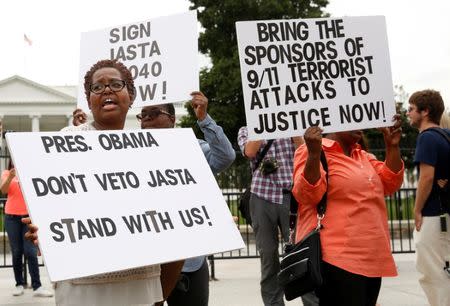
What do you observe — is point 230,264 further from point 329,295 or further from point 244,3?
point 244,3

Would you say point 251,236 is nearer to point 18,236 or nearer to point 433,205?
point 18,236

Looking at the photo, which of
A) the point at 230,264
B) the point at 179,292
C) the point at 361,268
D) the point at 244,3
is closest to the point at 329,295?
the point at 361,268

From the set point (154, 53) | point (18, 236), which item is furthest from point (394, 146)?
point (18, 236)

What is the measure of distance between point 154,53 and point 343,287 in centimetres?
217

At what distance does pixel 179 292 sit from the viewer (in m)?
3.60

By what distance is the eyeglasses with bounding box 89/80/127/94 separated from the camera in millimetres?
2727

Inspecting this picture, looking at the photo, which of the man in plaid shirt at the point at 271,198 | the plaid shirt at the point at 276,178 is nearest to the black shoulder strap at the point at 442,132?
the man in plaid shirt at the point at 271,198

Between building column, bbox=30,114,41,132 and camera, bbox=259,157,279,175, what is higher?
building column, bbox=30,114,41,132

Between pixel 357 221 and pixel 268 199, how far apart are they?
86.7 inches

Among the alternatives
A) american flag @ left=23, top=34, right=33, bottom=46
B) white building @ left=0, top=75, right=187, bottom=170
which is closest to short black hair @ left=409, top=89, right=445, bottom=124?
american flag @ left=23, top=34, right=33, bottom=46

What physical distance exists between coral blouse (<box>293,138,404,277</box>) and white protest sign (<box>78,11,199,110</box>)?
1.12 metres

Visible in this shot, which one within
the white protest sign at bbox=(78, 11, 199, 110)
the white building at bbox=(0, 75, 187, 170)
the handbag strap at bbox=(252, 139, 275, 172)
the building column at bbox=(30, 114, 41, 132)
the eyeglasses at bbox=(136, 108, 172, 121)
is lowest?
the handbag strap at bbox=(252, 139, 275, 172)

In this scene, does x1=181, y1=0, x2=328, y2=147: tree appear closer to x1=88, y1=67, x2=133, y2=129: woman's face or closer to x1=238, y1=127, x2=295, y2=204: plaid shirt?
x1=238, y1=127, x2=295, y2=204: plaid shirt

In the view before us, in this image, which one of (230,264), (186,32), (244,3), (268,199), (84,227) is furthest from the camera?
(244,3)
